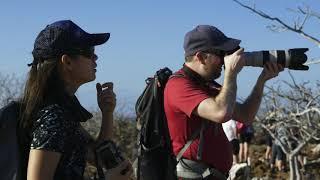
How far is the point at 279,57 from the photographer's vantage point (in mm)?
3801

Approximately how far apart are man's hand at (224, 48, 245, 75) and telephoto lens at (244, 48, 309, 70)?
0.51ft

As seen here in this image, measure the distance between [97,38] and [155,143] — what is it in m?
1.11

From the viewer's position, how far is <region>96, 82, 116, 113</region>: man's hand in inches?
119

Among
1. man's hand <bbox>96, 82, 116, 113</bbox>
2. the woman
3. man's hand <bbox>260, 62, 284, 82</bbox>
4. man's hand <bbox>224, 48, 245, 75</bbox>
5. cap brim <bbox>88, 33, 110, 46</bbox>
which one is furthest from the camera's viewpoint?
man's hand <bbox>260, 62, 284, 82</bbox>

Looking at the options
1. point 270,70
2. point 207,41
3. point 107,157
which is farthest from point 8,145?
point 270,70

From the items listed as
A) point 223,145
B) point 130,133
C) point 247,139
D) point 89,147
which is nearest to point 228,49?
point 223,145

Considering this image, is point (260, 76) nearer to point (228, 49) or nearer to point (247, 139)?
point (228, 49)

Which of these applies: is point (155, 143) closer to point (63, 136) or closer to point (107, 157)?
point (107, 157)

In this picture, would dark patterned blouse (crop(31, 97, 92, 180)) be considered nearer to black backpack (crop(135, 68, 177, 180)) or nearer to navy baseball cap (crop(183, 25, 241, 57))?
Answer: black backpack (crop(135, 68, 177, 180))

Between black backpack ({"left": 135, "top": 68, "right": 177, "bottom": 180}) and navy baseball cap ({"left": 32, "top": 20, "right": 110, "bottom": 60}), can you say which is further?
black backpack ({"left": 135, "top": 68, "right": 177, "bottom": 180})

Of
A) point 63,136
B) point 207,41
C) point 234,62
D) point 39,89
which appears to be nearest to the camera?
point 63,136

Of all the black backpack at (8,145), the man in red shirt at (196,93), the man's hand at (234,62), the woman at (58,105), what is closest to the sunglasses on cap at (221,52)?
the man in red shirt at (196,93)

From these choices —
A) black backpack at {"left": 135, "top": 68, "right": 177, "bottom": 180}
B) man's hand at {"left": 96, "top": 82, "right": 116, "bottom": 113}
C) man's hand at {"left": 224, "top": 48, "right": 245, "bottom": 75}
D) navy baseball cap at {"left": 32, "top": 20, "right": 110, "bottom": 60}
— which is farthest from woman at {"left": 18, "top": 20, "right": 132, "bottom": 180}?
man's hand at {"left": 224, "top": 48, "right": 245, "bottom": 75}

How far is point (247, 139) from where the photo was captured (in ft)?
46.5
